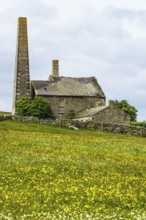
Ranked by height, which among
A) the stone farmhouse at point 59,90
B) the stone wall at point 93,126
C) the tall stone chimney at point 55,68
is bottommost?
the stone wall at point 93,126

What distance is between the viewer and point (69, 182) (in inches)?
1043

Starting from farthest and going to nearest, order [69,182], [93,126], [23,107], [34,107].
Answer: [23,107] < [34,107] < [93,126] < [69,182]

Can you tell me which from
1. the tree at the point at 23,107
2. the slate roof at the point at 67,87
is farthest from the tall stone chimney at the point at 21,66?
the tree at the point at 23,107

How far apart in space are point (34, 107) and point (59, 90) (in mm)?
11953

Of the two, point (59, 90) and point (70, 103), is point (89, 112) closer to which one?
point (70, 103)

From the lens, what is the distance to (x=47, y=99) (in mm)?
104188

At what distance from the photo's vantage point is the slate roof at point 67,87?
105 metres

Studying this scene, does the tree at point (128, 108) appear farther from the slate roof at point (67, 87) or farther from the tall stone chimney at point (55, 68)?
the tall stone chimney at point (55, 68)

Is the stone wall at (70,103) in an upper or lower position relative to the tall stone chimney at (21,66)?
lower

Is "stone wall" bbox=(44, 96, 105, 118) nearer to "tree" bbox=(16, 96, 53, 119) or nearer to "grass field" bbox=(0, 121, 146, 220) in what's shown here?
"tree" bbox=(16, 96, 53, 119)

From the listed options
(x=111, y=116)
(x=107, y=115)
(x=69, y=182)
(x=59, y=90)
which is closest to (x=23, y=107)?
(x=59, y=90)

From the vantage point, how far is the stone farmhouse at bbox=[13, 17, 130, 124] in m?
105

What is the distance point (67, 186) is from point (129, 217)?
20.6 feet

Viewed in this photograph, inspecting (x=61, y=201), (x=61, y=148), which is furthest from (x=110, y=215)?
(x=61, y=148)
